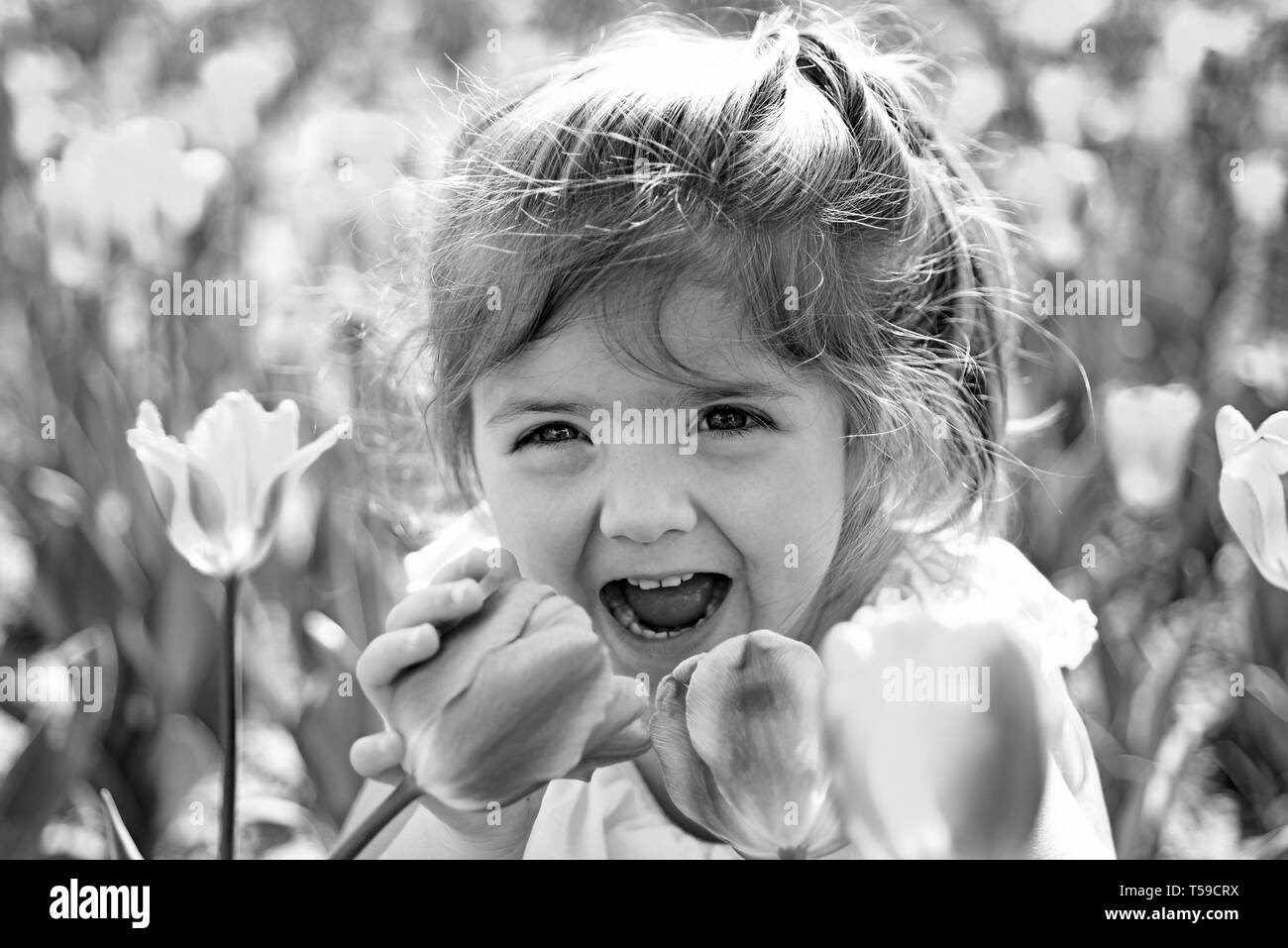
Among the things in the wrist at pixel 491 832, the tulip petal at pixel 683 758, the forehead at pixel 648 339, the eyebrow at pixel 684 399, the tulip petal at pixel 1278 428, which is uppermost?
the forehead at pixel 648 339

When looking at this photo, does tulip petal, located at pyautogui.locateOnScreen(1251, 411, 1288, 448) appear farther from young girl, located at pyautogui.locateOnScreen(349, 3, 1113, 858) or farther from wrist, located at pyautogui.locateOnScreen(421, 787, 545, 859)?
wrist, located at pyautogui.locateOnScreen(421, 787, 545, 859)

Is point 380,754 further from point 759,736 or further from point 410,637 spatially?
point 759,736

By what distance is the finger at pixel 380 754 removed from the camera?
0.54 m

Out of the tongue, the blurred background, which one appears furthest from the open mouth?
the blurred background

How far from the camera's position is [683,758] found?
22.1 inches

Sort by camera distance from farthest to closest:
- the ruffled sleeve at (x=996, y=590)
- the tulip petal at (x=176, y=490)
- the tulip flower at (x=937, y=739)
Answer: the ruffled sleeve at (x=996, y=590)
the tulip petal at (x=176, y=490)
the tulip flower at (x=937, y=739)

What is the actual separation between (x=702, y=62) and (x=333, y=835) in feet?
1.68

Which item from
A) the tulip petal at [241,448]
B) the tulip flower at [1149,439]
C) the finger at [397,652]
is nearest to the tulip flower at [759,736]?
the finger at [397,652]

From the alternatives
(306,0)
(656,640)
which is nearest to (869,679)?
→ (656,640)

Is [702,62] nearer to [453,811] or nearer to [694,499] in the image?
[694,499]

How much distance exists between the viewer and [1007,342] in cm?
74

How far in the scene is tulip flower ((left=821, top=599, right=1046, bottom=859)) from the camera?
46cm

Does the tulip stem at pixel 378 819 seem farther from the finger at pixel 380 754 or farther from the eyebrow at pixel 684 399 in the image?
the eyebrow at pixel 684 399
